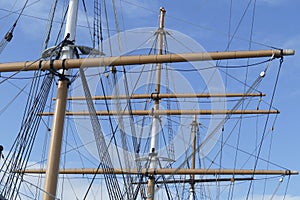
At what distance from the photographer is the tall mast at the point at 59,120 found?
1234 centimetres

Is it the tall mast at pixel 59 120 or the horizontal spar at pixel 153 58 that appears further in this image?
the horizontal spar at pixel 153 58

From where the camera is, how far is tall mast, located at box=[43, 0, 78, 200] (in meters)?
12.3

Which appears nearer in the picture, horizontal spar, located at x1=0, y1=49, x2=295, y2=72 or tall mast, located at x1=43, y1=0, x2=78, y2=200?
tall mast, located at x1=43, y1=0, x2=78, y2=200

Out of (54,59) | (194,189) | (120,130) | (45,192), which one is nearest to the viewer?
(45,192)

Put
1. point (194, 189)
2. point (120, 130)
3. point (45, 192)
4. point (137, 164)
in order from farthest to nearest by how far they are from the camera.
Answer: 1. point (194, 189)
2. point (137, 164)
3. point (120, 130)
4. point (45, 192)

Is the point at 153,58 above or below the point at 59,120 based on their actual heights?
above

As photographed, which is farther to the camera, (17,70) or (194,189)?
(194,189)

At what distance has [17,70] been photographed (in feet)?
48.2

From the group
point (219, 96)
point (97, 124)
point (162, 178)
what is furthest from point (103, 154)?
point (162, 178)

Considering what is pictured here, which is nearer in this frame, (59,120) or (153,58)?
(59,120)

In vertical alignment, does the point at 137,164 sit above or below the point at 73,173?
below

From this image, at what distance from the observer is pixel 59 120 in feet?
43.0

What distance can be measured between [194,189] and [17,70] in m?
20.7

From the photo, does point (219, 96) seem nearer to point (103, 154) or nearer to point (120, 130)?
point (120, 130)
